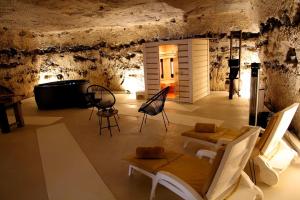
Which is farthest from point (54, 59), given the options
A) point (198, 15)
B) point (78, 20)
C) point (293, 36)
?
point (293, 36)

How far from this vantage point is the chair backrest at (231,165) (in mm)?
1788

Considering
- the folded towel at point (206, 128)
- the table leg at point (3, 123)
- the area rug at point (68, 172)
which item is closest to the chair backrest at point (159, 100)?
the folded towel at point (206, 128)

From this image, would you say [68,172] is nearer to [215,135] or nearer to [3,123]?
[215,135]

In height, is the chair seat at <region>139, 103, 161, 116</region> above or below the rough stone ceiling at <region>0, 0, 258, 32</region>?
below

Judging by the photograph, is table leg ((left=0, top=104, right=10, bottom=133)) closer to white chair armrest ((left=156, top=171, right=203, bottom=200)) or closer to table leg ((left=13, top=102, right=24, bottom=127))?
table leg ((left=13, top=102, right=24, bottom=127))

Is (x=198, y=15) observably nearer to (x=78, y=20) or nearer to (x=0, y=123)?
(x=78, y=20)

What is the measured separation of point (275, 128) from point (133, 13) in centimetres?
500

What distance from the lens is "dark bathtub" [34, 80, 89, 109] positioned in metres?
6.65

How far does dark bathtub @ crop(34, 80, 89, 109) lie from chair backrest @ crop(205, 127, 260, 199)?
5.33 metres

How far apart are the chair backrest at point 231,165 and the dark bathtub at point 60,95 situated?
533 cm

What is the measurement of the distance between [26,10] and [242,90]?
632 cm

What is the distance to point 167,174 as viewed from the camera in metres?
2.18

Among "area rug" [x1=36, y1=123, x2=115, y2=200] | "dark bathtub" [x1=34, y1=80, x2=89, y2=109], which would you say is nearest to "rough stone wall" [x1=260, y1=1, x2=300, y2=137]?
"area rug" [x1=36, y1=123, x2=115, y2=200]

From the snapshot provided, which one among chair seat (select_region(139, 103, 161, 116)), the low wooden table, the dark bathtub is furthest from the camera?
the dark bathtub
